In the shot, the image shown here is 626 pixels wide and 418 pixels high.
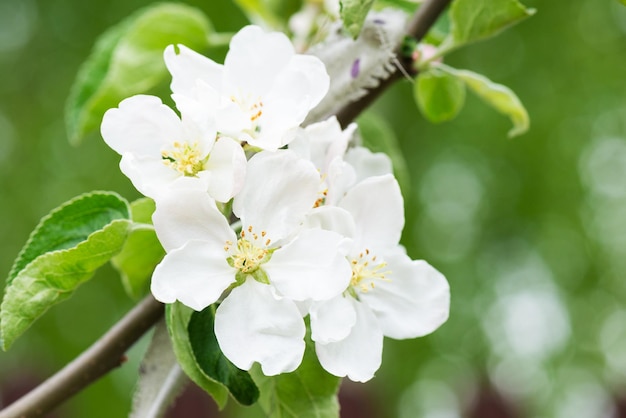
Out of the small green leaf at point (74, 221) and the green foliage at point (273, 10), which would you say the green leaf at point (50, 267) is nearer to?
the small green leaf at point (74, 221)

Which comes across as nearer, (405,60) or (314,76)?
(314,76)

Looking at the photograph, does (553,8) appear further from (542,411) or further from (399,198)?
(399,198)

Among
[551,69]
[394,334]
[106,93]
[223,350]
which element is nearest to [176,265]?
[223,350]

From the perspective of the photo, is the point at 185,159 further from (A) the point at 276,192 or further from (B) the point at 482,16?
(B) the point at 482,16

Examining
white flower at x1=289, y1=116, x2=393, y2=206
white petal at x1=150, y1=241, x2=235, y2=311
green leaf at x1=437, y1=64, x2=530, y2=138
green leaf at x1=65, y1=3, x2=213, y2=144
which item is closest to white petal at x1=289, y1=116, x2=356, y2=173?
white flower at x1=289, y1=116, x2=393, y2=206

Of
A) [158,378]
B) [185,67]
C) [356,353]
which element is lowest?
[158,378]

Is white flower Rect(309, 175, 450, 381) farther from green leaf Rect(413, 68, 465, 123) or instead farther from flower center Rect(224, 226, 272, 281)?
green leaf Rect(413, 68, 465, 123)

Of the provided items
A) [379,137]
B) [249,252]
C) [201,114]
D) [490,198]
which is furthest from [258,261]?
[490,198]
